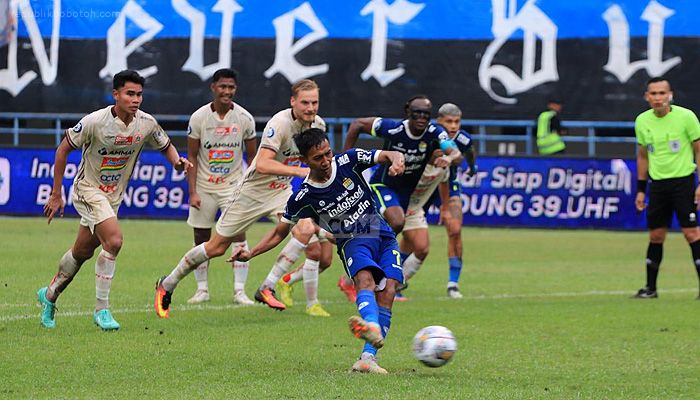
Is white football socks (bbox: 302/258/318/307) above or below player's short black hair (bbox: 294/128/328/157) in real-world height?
below

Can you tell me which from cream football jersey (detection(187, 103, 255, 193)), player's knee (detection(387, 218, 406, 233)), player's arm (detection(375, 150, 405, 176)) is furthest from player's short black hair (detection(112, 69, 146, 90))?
player's knee (detection(387, 218, 406, 233))

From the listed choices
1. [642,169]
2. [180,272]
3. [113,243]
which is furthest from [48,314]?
[642,169]

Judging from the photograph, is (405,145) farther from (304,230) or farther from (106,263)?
(304,230)

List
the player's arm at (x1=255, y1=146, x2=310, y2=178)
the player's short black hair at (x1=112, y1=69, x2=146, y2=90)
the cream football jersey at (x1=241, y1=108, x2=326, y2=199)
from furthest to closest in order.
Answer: the cream football jersey at (x1=241, y1=108, x2=326, y2=199), the player's arm at (x1=255, y1=146, x2=310, y2=178), the player's short black hair at (x1=112, y1=69, x2=146, y2=90)

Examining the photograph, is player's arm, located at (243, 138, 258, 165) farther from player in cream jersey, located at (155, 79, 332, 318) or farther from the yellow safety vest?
the yellow safety vest

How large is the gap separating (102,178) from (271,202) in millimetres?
2084

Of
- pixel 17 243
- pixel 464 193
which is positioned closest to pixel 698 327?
pixel 17 243

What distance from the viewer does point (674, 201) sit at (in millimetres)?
14008

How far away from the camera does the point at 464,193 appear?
23.7 meters

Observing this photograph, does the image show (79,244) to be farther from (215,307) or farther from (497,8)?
(497,8)

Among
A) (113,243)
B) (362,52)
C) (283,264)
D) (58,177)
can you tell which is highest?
(362,52)

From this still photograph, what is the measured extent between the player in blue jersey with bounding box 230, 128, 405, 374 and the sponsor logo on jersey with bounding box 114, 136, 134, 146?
74.9 inches

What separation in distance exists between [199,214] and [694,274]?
7072 mm

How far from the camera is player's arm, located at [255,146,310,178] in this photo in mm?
11406
